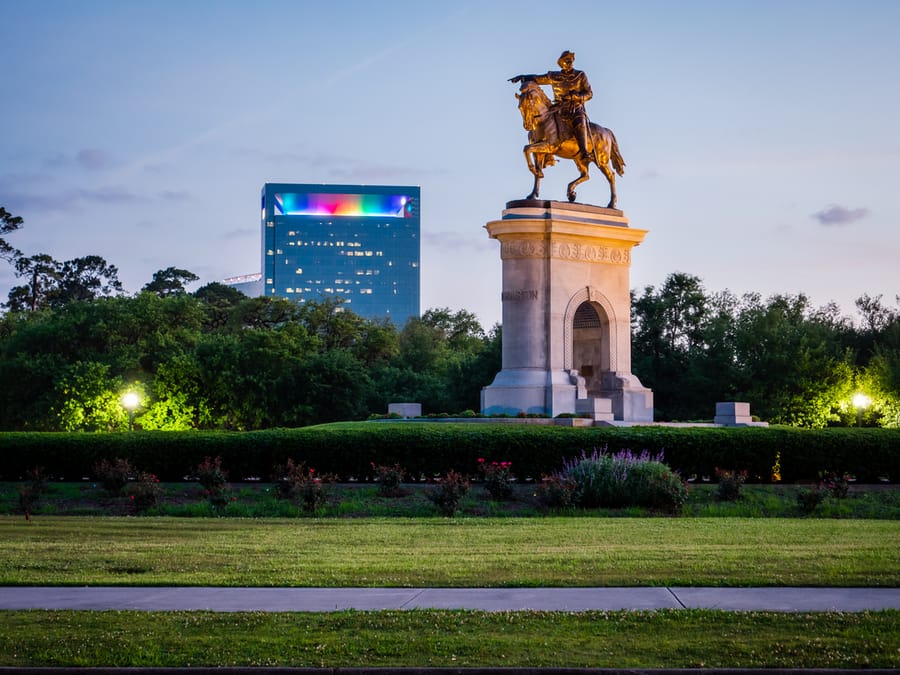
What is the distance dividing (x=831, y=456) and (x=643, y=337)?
1260 inches

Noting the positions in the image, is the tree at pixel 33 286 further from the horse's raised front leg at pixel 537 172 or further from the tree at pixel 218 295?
the horse's raised front leg at pixel 537 172

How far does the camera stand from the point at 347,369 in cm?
5897

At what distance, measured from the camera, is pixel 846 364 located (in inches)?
2025

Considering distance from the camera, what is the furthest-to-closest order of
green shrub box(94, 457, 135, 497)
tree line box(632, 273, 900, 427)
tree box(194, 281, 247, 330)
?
1. tree box(194, 281, 247, 330)
2. tree line box(632, 273, 900, 427)
3. green shrub box(94, 457, 135, 497)

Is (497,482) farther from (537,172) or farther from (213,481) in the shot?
(537,172)

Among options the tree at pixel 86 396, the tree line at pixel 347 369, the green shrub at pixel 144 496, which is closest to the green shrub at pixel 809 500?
the green shrub at pixel 144 496

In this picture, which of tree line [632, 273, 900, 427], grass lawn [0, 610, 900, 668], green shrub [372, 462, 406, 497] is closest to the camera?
grass lawn [0, 610, 900, 668]

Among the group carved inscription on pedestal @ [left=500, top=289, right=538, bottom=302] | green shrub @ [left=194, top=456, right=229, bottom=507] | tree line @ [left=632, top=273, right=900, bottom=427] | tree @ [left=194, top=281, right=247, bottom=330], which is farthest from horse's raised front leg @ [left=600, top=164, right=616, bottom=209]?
tree @ [left=194, top=281, right=247, bottom=330]

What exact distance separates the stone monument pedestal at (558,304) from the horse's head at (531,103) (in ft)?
10.4

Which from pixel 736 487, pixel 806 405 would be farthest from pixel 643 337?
pixel 736 487

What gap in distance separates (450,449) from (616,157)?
19.0 meters

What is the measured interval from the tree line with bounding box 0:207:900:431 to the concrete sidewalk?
3864 cm

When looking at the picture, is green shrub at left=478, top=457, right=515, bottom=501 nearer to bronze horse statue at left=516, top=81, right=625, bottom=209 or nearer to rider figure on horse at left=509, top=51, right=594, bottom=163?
bronze horse statue at left=516, top=81, right=625, bottom=209

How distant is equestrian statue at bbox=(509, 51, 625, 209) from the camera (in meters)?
41.0
